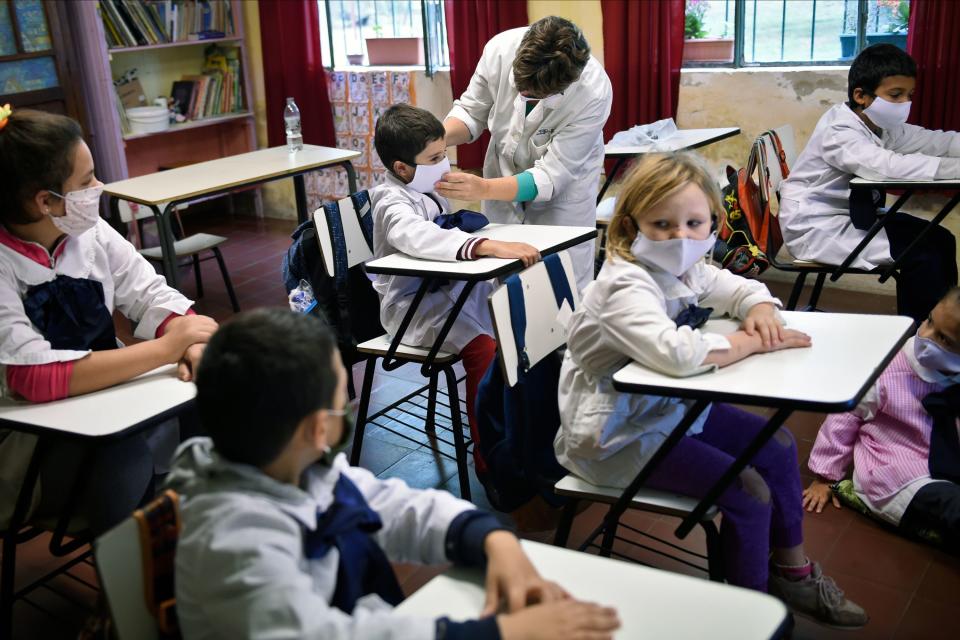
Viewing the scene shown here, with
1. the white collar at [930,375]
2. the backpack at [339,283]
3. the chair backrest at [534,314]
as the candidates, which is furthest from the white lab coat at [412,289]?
the white collar at [930,375]

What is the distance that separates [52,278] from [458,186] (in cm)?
115

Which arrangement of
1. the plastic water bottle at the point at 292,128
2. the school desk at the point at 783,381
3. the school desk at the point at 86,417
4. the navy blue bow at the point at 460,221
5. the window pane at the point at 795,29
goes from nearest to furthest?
the school desk at the point at 783,381 → the school desk at the point at 86,417 → the navy blue bow at the point at 460,221 → the window pane at the point at 795,29 → the plastic water bottle at the point at 292,128

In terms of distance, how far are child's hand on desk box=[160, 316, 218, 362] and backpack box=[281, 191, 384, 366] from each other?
847 millimetres

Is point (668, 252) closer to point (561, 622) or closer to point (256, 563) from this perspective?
point (561, 622)

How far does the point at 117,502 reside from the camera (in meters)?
1.96

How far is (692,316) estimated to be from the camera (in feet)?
6.63

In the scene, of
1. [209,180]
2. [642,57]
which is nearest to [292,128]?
[209,180]

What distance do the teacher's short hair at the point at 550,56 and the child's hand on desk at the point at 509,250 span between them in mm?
659

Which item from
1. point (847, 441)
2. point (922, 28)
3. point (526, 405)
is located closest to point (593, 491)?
point (526, 405)

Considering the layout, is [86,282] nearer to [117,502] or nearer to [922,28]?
[117,502]

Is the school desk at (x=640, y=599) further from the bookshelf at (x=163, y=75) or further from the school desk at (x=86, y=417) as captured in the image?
the bookshelf at (x=163, y=75)

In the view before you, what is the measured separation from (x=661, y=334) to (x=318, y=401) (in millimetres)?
762

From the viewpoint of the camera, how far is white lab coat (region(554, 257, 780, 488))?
5.86 ft

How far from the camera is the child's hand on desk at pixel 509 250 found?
2.54 m
